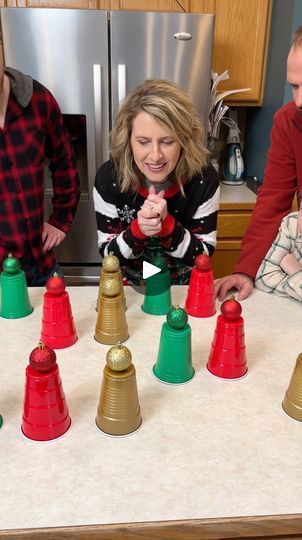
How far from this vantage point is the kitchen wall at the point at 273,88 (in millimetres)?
2197

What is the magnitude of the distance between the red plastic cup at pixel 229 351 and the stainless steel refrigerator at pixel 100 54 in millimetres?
1499

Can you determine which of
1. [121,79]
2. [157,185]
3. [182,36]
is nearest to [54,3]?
[121,79]

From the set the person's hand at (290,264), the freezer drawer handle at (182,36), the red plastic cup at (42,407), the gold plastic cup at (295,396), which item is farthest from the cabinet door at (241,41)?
the red plastic cup at (42,407)

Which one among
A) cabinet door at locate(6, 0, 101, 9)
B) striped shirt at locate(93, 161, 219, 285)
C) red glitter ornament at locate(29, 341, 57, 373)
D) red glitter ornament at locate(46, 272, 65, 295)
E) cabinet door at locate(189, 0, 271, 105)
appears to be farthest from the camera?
cabinet door at locate(189, 0, 271, 105)

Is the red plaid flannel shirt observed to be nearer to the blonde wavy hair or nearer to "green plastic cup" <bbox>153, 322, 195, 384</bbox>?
the blonde wavy hair

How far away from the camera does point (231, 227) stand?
236 centimetres

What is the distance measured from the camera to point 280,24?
7.55 ft

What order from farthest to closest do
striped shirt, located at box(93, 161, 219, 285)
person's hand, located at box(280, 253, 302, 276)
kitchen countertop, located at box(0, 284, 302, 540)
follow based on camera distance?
striped shirt, located at box(93, 161, 219, 285), person's hand, located at box(280, 253, 302, 276), kitchen countertop, located at box(0, 284, 302, 540)

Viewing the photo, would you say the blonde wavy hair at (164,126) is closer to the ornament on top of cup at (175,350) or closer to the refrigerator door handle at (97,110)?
the ornament on top of cup at (175,350)

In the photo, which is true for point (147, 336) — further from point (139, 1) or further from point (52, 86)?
point (139, 1)

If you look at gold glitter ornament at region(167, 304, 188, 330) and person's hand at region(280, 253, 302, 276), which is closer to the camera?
gold glitter ornament at region(167, 304, 188, 330)

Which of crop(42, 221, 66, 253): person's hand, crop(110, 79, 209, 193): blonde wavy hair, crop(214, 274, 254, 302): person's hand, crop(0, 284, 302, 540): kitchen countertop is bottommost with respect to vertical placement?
crop(42, 221, 66, 253): person's hand

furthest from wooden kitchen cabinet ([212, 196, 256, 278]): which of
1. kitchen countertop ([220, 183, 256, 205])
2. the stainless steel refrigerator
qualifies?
the stainless steel refrigerator

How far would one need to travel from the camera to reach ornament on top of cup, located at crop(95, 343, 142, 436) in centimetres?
72
